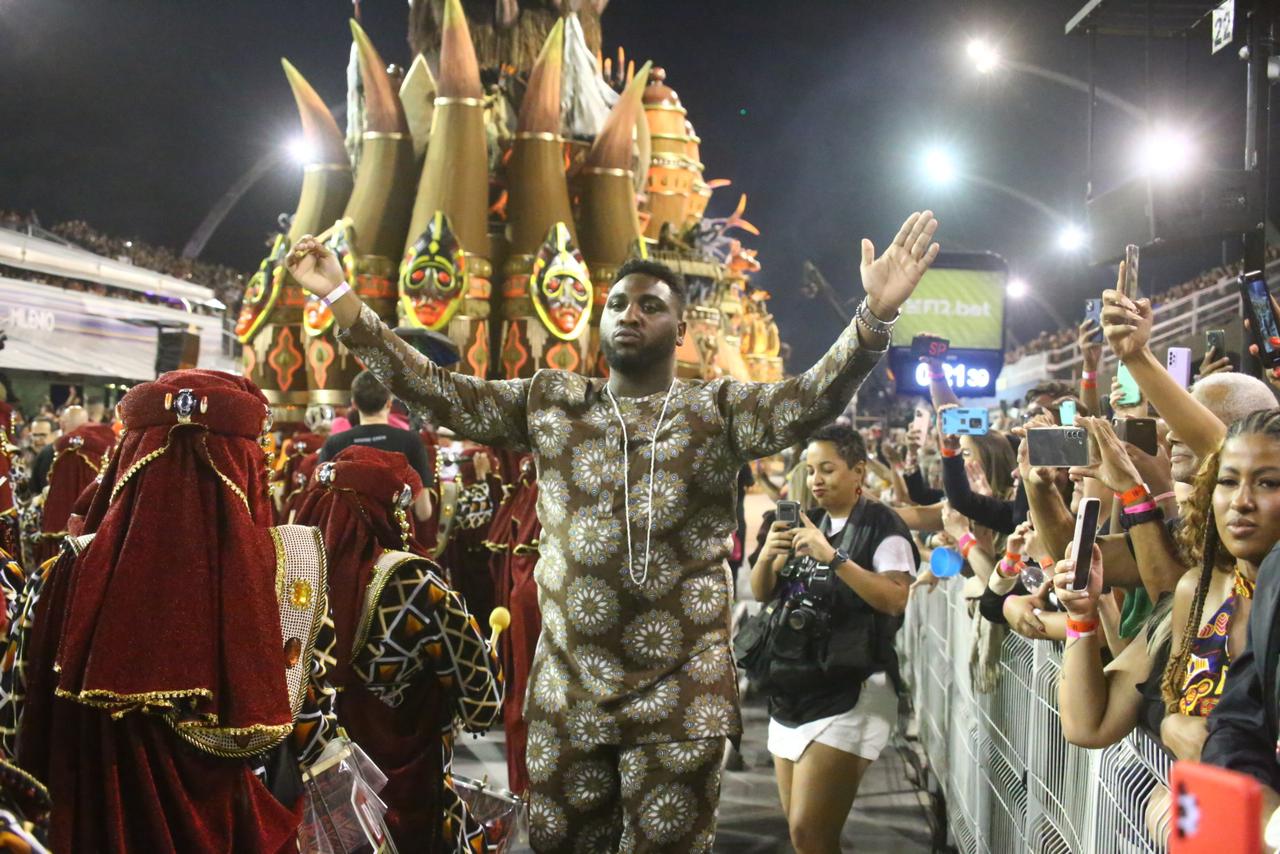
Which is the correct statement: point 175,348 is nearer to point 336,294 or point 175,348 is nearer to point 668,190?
point 336,294

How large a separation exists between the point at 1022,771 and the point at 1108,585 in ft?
4.00

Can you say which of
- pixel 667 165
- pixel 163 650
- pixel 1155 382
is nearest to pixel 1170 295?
pixel 667 165

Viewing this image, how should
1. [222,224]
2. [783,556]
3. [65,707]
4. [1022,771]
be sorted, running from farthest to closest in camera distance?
[222,224], [783,556], [1022,771], [65,707]

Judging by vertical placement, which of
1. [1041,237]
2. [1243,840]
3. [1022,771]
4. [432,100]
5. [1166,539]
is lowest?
[1022,771]

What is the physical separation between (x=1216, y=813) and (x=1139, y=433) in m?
2.93

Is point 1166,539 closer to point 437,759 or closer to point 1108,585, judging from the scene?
point 1108,585

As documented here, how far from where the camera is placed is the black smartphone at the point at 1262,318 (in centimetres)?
466

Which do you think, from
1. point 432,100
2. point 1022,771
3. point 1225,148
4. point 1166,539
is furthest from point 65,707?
point 432,100

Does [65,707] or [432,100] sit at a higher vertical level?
[432,100]

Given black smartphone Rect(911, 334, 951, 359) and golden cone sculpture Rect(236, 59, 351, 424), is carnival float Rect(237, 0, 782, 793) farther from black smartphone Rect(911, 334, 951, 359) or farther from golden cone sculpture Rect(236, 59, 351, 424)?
black smartphone Rect(911, 334, 951, 359)

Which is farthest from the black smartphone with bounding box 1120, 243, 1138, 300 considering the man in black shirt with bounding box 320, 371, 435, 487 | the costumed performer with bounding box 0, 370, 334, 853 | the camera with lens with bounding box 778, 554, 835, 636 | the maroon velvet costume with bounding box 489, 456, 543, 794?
the man in black shirt with bounding box 320, 371, 435, 487

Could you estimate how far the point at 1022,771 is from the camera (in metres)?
4.50

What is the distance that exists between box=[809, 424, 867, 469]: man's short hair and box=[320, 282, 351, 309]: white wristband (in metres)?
2.59

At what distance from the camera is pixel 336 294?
3318mm
